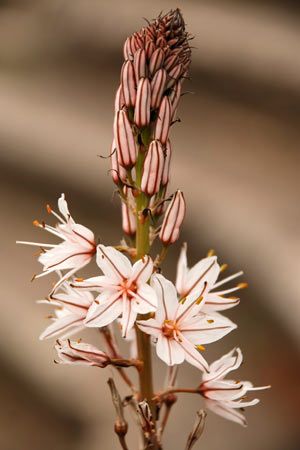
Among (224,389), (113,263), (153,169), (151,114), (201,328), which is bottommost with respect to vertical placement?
(224,389)

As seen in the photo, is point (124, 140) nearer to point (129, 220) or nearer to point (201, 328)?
point (129, 220)

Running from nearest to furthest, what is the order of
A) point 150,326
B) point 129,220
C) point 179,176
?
1. point 150,326
2. point 129,220
3. point 179,176

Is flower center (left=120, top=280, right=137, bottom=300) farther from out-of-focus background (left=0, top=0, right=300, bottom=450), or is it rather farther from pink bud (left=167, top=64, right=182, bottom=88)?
out-of-focus background (left=0, top=0, right=300, bottom=450)

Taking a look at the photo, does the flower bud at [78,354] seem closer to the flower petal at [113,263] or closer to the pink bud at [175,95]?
the flower petal at [113,263]

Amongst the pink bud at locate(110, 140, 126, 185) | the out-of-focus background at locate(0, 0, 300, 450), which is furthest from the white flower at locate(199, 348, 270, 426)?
the out-of-focus background at locate(0, 0, 300, 450)

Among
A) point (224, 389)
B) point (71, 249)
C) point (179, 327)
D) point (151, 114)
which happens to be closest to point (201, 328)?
point (179, 327)
